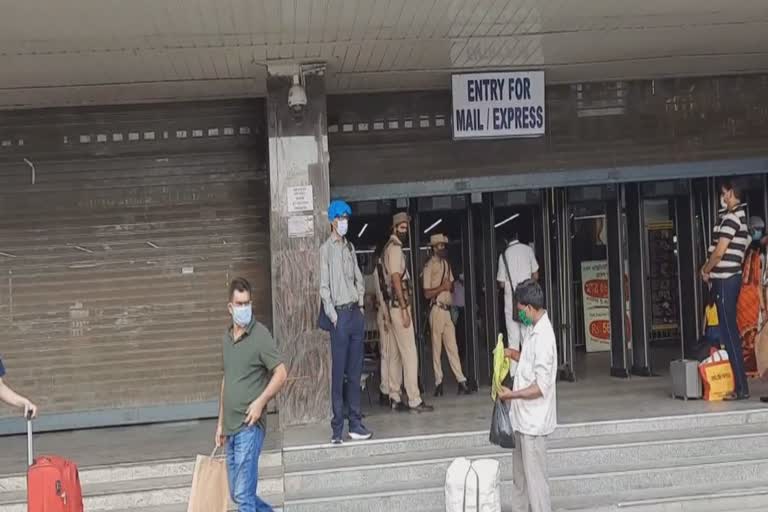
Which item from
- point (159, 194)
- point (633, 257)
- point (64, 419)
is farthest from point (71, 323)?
point (633, 257)

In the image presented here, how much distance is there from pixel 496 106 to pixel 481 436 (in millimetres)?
3359

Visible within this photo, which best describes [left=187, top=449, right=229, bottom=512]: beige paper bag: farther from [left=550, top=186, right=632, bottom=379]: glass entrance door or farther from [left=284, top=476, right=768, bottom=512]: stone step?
[left=550, top=186, right=632, bottom=379]: glass entrance door

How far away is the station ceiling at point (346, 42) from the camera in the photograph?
6414mm

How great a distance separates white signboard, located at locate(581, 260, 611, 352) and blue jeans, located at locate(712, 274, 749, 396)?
429 cm

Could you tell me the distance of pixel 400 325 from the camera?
317 inches

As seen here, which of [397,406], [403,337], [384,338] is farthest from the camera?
[384,338]

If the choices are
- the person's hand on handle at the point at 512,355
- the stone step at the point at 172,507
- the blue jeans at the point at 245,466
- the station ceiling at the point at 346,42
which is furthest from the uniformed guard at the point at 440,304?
the blue jeans at the point at 245,466

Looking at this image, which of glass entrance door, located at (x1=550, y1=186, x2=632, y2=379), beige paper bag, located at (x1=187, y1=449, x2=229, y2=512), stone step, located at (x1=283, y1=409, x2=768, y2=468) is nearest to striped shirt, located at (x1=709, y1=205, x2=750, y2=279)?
stone step, located at (x1=283, y1=409, x2=768, y2=468)

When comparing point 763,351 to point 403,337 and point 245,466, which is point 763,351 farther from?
point 245,466

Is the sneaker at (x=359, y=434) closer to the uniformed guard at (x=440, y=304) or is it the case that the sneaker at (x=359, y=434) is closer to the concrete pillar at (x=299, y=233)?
the concrete pillar at (x=299, y=233)

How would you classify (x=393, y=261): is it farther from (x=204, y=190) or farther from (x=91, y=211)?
(x=91, y=211)

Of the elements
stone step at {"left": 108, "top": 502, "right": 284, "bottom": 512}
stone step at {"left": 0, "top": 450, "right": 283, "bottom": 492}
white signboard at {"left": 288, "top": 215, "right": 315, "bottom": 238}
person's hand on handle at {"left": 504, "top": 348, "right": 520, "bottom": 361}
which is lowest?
stone step at {"left": 108, "top": 502, "right": 284, "bottom": 512}

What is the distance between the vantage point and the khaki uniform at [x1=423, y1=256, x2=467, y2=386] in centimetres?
890

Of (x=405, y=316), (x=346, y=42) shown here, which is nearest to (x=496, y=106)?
(x=346, y=42)
